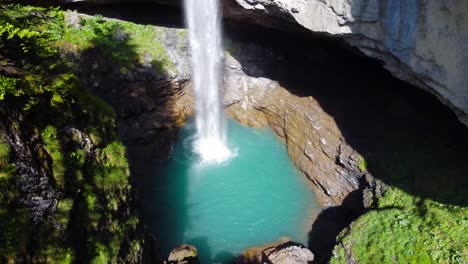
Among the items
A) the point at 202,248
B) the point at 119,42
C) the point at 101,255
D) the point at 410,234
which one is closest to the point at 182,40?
the point at 119,42

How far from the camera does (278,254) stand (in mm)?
12117

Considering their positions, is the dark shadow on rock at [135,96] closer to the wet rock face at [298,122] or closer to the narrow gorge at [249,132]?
the narrow gorge at [249,132]

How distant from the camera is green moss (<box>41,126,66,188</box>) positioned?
8148mm

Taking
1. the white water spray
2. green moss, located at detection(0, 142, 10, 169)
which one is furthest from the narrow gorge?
the white water spray

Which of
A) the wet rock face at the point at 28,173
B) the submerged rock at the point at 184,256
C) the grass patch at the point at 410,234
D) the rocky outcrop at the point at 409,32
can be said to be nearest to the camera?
the wet rock face at the point at 28,173

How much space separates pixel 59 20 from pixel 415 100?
1447cm

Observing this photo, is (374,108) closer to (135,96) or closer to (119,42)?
(135,96)

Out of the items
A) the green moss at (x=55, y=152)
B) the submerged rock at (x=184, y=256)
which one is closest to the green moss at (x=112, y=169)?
the green moss at (x=55, y=152)

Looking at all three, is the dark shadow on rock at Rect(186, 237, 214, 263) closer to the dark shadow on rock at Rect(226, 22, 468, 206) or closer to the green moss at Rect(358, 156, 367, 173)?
the green moss at Rect(358, 156, 367, 173)

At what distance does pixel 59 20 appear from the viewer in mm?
15859

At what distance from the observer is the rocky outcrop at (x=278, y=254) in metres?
12.0

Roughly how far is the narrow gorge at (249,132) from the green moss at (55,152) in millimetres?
37

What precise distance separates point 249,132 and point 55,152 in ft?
35.2

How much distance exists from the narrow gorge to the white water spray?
421 mm
